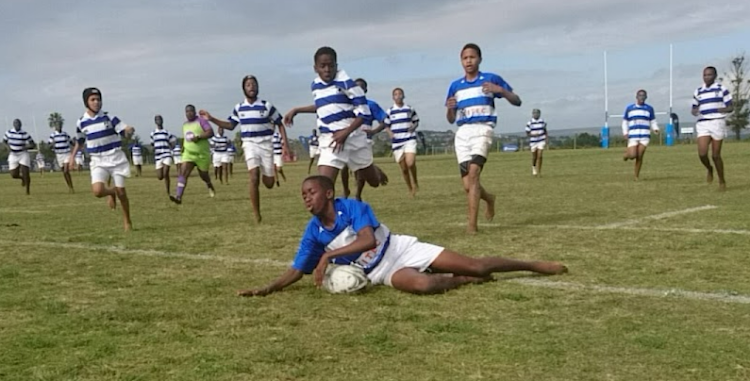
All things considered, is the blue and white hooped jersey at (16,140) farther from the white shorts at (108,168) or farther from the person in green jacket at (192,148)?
the white shorts at (108,168)

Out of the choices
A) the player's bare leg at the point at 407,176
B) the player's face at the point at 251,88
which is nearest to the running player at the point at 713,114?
the player's bare leg at the point at 407,176

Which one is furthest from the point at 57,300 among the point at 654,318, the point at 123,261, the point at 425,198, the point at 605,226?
the point at 425,198

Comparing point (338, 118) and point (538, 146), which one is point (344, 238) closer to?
point (338, 118)

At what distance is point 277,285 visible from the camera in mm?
5512

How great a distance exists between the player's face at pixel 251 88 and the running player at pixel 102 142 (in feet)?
6.03

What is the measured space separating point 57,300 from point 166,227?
5.09m

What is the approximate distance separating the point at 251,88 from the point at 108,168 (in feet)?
7.85

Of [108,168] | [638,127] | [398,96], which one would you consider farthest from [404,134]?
[108,168]

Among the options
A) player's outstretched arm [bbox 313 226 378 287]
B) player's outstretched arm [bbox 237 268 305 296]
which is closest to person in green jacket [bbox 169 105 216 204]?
player's outstretched arm [bbox 237 268 305 296]

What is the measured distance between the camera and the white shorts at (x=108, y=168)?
1056cm

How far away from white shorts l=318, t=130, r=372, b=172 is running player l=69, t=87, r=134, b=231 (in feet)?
10.2

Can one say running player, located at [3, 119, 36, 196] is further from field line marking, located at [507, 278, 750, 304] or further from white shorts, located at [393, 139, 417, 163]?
field line marking, located at [507, 278, 750, 304]

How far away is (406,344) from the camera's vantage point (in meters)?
4.10

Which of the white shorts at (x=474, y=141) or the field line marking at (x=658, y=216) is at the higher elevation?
the white shorts at (x=474, y=141)
